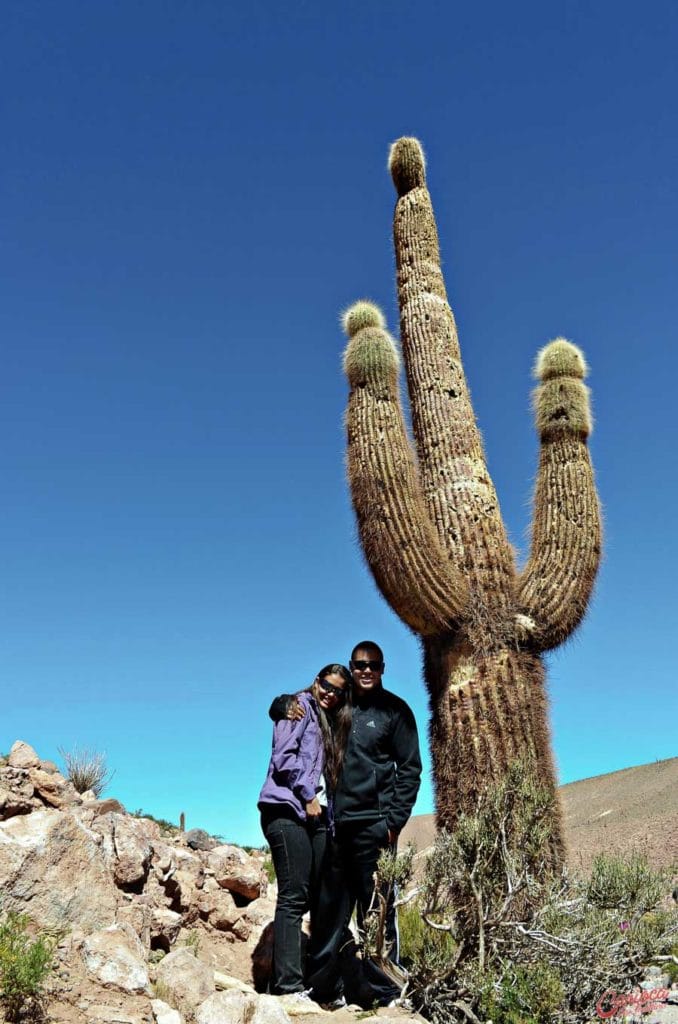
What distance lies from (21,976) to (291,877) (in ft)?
5.27

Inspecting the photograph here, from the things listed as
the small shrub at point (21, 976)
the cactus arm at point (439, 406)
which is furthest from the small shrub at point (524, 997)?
the cactus arm at point (439, 406)

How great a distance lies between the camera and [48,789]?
4793 mm

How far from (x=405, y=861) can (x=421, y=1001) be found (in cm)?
84

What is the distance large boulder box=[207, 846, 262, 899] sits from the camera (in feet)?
20.5

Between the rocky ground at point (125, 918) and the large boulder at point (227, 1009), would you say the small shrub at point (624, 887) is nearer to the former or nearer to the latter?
the rocky ground at point (125, 918)

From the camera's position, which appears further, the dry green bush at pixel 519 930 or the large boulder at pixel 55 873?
the dry green bush at pixel 519 930

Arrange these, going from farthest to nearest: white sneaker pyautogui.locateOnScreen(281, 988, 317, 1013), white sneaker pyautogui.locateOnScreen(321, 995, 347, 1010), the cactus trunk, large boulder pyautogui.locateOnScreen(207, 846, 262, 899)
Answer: large boulder pyautogui.locateOnScreen(207, 846, 262, 899)
the cactus trunk
white sneaker pyautogui.locateOnScreen(321, 995, 347, 1010)
white sneaker pyautogui.locateOnScreen(281, 988, 317, 1013)

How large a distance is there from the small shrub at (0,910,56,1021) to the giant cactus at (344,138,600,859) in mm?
3230

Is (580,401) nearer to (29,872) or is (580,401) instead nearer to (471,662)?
(471,662)

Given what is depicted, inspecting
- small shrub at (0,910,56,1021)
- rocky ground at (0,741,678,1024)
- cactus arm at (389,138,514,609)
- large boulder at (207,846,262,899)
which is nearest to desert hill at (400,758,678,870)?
large boulder at (207,846,262,899)

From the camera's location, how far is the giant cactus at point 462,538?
248 inches

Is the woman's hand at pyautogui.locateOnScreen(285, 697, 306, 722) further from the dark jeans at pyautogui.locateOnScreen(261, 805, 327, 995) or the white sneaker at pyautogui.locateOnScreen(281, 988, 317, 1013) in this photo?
the white sneaker at pyautogui.locateOnScreen(281, 988, 317, 1013)

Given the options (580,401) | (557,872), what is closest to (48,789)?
(557,872)

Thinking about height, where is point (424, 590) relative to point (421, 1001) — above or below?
above
